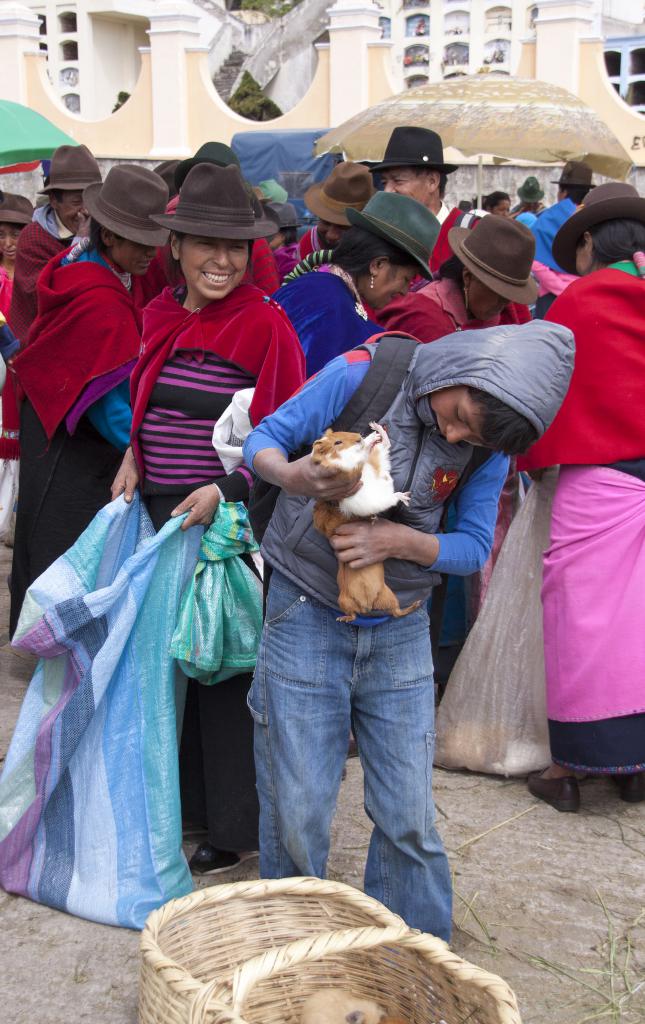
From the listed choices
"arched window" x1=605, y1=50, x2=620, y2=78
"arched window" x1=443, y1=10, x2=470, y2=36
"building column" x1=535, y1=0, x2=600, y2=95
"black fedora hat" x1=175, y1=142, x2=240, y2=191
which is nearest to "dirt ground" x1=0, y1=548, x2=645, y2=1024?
"black fedora hat" x1=175, y1=142, x2=240, y2=191

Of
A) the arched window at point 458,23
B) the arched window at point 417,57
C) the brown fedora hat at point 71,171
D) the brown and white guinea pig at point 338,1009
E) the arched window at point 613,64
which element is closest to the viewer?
the brown and white guinea pig at point 338,1009

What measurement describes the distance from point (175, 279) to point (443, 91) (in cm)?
394

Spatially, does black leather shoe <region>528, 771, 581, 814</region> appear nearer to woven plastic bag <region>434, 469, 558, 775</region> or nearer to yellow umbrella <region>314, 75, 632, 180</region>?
woven plastic bag <region>434, 469, 558, 775</region>

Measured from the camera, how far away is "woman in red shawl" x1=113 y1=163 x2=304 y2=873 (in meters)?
3.29

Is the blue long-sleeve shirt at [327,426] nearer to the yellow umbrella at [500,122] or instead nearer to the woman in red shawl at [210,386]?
the woman in red shawl at [210,386]

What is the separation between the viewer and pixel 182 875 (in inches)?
134

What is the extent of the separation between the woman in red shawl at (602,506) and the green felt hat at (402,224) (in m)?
0.66

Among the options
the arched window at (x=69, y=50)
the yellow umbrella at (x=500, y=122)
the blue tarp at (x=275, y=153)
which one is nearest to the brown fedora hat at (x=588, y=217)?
the yellow umbrella at (x=500, y=122)

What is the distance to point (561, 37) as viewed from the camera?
19.6m

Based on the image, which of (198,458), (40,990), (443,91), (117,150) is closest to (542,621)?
(198,458)

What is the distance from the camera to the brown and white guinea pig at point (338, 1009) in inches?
102

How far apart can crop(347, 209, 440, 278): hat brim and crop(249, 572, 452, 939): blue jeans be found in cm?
123

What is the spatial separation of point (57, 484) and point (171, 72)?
Result: 731 inches

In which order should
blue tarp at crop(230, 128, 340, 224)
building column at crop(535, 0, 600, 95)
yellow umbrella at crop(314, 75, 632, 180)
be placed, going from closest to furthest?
1. yellow umbrella at crop(314, 75, 632, 180)
2. blue tarp at crop(230, 128, 340, 224)
3. building column at crop(535, 0, 600, 95)
